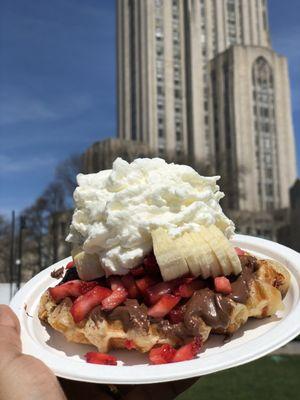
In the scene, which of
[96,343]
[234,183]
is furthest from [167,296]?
[234,183]

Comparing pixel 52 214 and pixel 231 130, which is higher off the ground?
pixel 231 130

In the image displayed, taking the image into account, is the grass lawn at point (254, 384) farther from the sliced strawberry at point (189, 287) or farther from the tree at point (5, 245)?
the tree at point (5, 245)

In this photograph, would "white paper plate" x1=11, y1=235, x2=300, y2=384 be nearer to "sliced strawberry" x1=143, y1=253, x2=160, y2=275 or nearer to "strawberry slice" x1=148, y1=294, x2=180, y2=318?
"strawberry slice" x1=148, y1=294, x2=180, y2=318

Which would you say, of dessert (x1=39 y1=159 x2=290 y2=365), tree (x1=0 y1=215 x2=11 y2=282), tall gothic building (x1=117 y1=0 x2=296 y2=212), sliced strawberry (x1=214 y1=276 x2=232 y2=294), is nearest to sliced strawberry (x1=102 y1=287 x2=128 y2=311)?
dessert (x1=39 y1=159 x2=290 y2=365)

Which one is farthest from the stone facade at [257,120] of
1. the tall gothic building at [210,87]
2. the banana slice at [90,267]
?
the banana slice at [90,267]

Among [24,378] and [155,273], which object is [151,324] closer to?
[155,273]

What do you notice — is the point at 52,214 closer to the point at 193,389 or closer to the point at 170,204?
the point at 193,389
